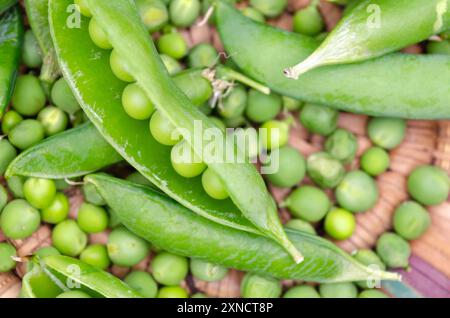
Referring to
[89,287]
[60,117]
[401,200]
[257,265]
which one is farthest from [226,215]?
[401,200]

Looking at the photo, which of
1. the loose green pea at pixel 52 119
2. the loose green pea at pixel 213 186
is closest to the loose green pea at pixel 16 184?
the loose green pea at pixel 52 119

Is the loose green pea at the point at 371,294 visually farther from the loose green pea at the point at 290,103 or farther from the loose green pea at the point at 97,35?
the loose green pea at the point at 97,35

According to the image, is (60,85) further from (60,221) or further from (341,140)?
(341,140)

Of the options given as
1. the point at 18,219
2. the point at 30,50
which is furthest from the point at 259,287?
the point at 30,50

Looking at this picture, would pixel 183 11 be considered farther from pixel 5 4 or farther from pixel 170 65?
pixel 5 4

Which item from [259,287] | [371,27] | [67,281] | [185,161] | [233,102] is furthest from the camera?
[233,102]

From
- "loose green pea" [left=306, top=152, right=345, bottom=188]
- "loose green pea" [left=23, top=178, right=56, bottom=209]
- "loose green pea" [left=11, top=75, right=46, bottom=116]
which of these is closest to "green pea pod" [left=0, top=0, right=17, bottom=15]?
"loose green pea" [left=11, top=75, right=46, bottom=116]

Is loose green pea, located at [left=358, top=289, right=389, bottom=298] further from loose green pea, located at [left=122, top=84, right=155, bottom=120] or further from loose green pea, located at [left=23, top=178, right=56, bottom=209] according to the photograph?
loose green pea, located at [left=23, top=178, right=56, bottom=209]
